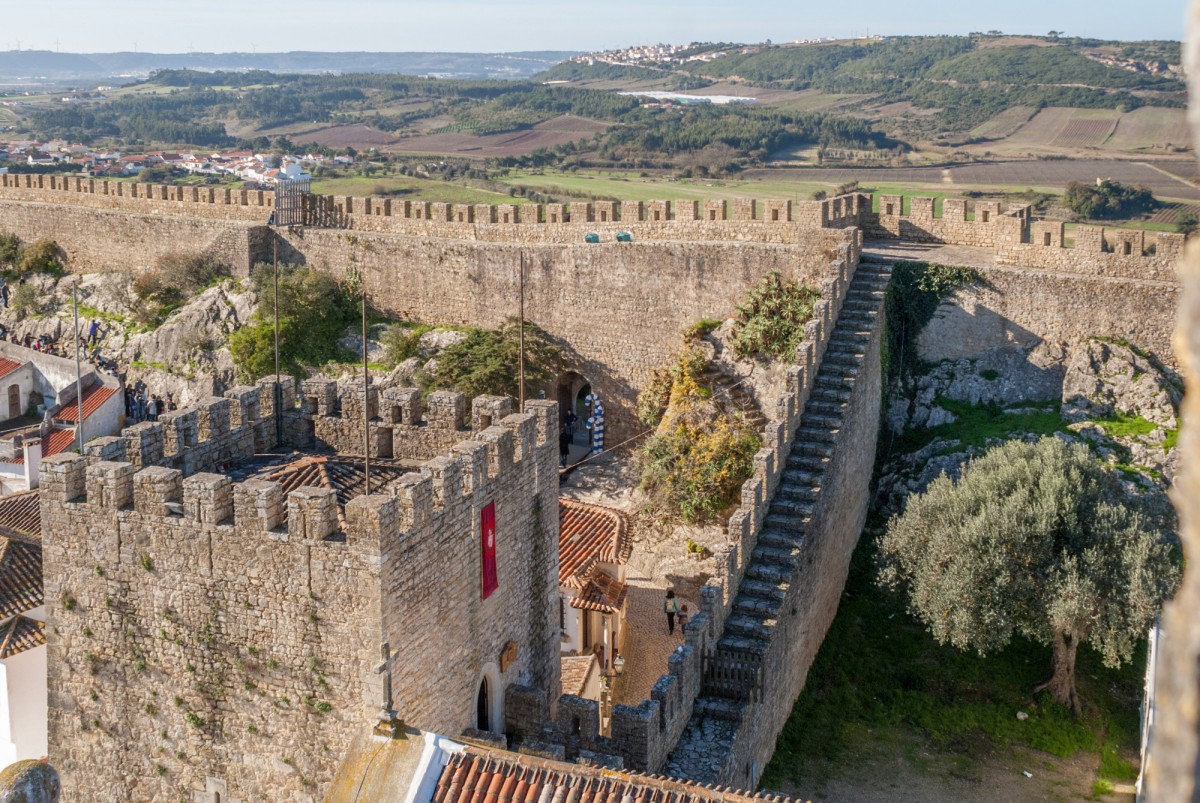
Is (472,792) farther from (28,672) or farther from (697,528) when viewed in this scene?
(697,528)

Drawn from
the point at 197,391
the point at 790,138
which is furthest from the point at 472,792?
the point at 790,138

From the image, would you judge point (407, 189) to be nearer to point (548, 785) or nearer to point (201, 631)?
point (201, 631)

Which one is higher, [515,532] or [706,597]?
[515,532]

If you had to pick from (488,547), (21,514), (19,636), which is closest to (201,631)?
(488,547)

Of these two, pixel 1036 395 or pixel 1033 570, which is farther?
pixel 1036 395

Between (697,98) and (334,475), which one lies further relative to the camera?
(697,98)

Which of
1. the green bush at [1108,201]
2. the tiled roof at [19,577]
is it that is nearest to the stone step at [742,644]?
the tiled roof at [19,577]
